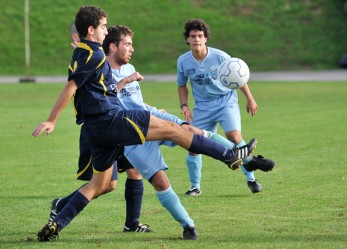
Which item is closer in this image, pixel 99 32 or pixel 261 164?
pixel 99 32

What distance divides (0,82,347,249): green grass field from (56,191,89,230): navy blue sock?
0.68 ft

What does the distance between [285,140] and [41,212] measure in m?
8.01

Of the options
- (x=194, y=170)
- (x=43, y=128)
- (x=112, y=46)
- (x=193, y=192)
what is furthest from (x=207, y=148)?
(x=194, y=170)

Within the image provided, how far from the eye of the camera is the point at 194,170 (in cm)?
1077

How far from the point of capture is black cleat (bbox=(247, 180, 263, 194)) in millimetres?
10531

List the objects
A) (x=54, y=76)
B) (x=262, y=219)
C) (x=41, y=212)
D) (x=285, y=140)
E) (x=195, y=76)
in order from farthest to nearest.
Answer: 1. (x=54, y=76)
2. (x=285, y=140)
3. (x=195, y=76)
4. (x=41, y=212)
5. (x=262, y=219)

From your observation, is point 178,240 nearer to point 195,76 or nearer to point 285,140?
point 195,76

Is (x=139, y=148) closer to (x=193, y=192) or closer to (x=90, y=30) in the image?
(x=90, y=30)

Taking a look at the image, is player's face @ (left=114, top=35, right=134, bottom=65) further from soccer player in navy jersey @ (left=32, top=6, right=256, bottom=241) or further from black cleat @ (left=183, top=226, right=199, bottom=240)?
black cleat @ (left=183, top=226, right=199, bottom=240)

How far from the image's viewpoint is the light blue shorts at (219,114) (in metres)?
10.9

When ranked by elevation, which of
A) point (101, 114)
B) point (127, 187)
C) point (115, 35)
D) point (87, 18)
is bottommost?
point (127, 187)

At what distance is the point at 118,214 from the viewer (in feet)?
30.1

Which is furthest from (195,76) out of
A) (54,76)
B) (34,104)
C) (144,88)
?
(54,76)

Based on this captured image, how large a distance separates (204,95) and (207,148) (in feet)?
12.4
